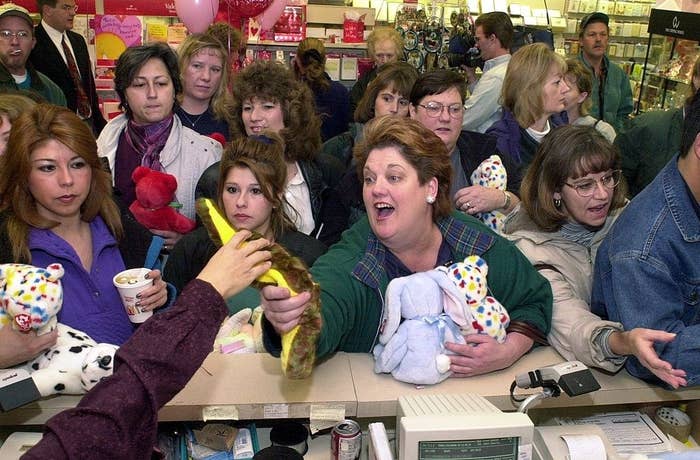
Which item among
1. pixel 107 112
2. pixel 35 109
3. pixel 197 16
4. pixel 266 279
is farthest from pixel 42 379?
pixel 107 112

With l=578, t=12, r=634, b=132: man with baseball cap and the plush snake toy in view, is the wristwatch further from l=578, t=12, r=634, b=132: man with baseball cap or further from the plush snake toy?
l=578, t=12, r=634, b=132: man with baseball cap

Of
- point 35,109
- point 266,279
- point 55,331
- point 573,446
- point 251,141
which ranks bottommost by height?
point 573,446

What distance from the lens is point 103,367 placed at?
1.73 metres

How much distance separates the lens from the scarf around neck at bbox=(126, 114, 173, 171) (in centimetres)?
311

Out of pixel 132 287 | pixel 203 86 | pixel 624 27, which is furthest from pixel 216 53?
pixel 624 27

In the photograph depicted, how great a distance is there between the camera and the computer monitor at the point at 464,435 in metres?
1.34

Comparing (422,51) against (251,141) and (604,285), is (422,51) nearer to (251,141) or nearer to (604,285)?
(251,141)

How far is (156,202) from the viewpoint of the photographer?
9.27ft

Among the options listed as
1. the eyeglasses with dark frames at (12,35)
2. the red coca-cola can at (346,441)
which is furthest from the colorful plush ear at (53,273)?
the eyeglasses with dark frames at (12,35)

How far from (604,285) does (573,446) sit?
678 millimetres

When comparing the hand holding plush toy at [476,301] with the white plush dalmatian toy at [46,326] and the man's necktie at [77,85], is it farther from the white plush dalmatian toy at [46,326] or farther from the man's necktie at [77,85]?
the man's necktie at [77,85]

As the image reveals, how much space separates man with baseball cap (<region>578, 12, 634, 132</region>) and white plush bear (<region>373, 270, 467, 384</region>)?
3720 millimetres

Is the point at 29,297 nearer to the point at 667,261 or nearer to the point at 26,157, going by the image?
the point at 26,157

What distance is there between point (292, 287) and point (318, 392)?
36 cm
